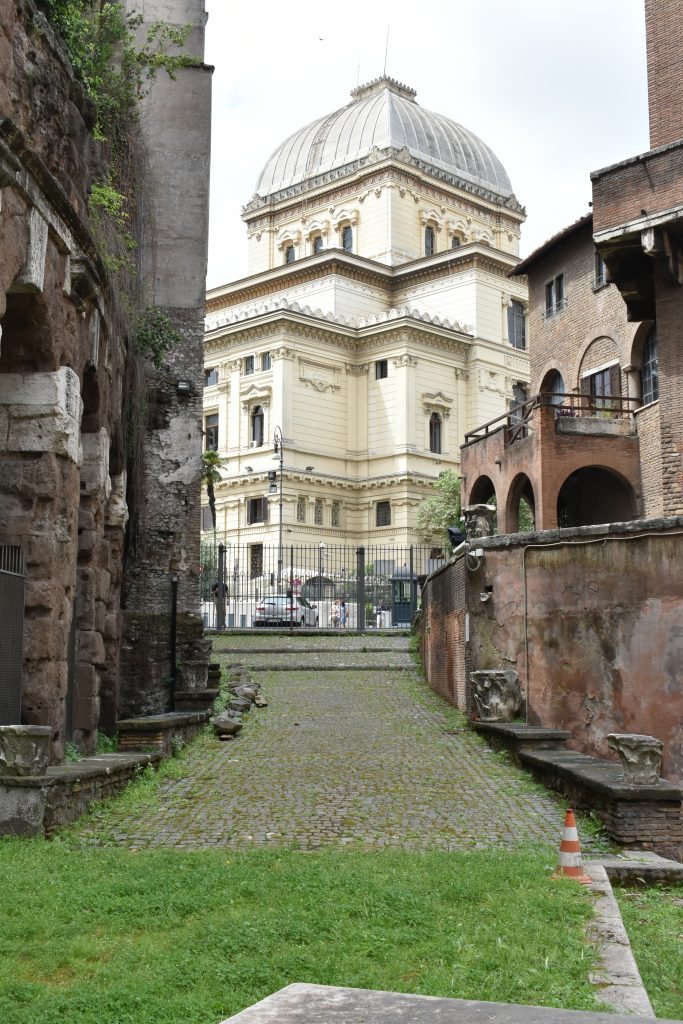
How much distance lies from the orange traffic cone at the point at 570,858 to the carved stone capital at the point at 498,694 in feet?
22.2

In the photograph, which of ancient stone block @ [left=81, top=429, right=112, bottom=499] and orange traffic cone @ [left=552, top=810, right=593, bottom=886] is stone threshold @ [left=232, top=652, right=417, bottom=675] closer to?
ancient stone block @ [left=81, top=429, right=112, bottom=499]

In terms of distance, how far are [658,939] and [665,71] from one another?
63.1 feet

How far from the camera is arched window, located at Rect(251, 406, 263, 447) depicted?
57.7 meters

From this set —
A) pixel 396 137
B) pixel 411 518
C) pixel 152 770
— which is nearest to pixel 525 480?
pixel 152 770

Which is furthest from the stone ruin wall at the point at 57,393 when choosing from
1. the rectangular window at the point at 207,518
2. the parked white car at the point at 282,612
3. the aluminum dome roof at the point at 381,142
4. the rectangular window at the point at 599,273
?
the aluminum dome roof at the point at 381,142

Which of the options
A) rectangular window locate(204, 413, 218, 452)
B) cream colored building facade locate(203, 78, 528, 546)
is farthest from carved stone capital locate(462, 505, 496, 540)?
rectangular window locate(204, 413, 218, 452)

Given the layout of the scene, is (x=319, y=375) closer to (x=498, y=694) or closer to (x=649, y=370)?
(x=649, y=370)

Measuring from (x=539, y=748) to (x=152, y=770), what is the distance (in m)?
4.16

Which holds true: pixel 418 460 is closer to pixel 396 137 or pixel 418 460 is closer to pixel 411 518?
pixel 411 518

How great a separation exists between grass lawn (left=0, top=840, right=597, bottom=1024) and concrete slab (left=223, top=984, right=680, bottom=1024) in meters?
1.37

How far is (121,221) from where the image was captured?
14477 mm

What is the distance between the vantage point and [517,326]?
63844 millimetres

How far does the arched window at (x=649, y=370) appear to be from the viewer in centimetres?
2593

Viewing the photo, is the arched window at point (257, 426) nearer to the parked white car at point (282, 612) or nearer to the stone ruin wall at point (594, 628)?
the parked white car at point (282, 612)
